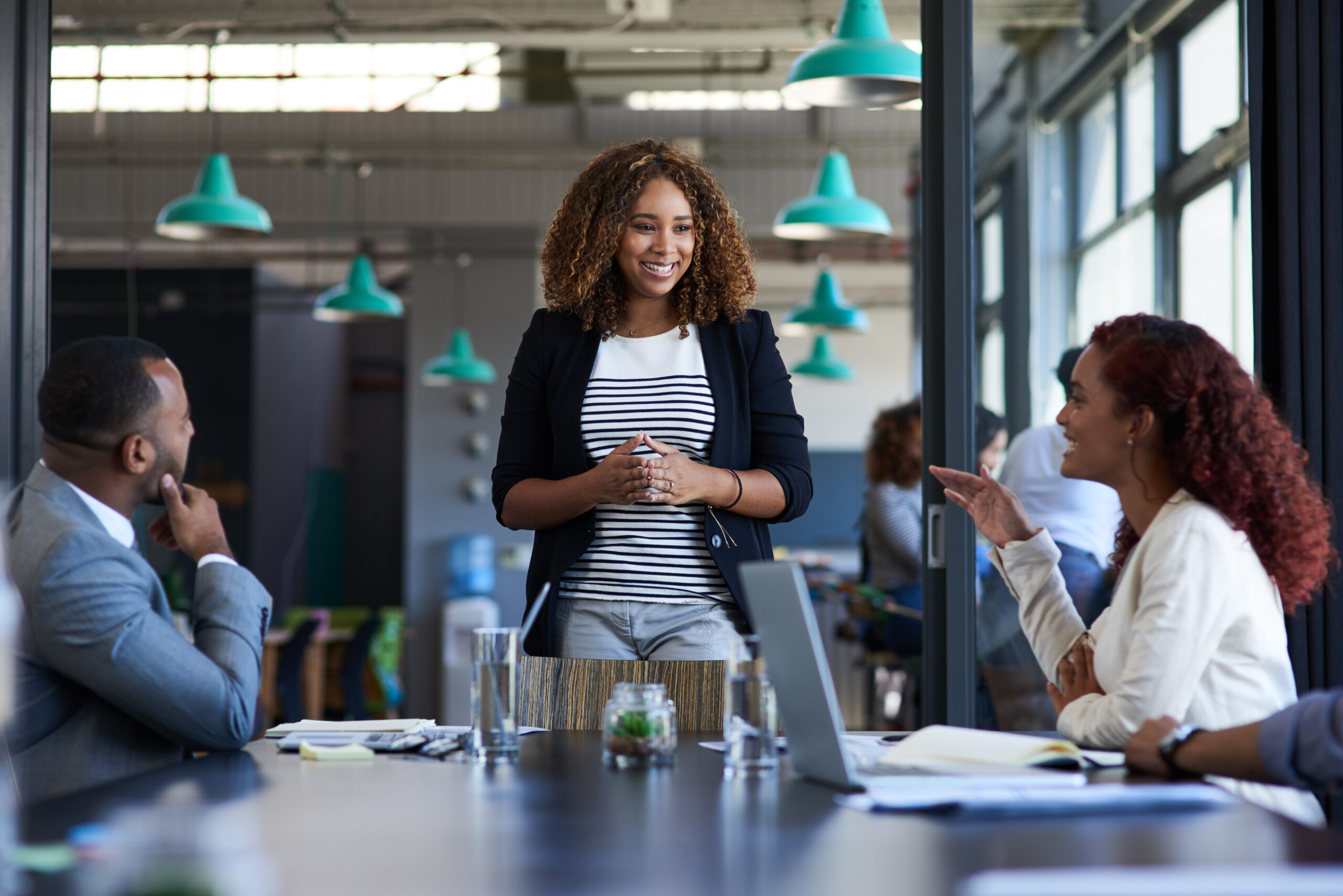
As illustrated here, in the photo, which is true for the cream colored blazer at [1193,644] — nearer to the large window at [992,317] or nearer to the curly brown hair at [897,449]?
the large window at [992,317]

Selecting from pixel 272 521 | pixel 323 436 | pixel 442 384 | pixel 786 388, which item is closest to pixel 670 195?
pixel 786 388

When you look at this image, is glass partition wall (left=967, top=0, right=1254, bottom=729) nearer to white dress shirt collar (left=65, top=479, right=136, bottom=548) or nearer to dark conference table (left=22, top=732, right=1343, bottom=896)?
dark conference table (left=22, top=732, right=1343, bottom=896)

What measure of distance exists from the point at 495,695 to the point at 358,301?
19.4ft

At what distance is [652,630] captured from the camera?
196cm

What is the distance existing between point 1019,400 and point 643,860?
8.05 feet

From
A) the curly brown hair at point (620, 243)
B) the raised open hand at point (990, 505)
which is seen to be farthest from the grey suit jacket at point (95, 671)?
the raised open hand at point (990, 505)

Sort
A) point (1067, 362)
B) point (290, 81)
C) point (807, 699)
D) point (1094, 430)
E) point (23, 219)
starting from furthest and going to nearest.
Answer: point (290, 81)
point (1067, 362)
point (23, 219)
point (1094, 430)
point (807, 699)

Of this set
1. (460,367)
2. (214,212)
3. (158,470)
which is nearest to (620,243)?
(158,470)

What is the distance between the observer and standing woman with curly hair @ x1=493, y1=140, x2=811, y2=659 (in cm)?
196

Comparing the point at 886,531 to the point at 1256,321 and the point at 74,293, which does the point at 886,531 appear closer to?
the point at 1256,321

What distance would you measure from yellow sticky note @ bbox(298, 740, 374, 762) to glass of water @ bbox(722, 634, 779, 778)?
1.43ft

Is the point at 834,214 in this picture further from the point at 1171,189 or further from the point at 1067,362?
the point at 1067,362

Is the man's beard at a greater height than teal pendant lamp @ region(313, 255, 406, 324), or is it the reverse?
teal pendant lamp @ region(313, 255, 406, 324)

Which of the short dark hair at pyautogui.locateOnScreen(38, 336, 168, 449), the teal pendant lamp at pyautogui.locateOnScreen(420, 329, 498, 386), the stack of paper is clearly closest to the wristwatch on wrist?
the stack of paper
